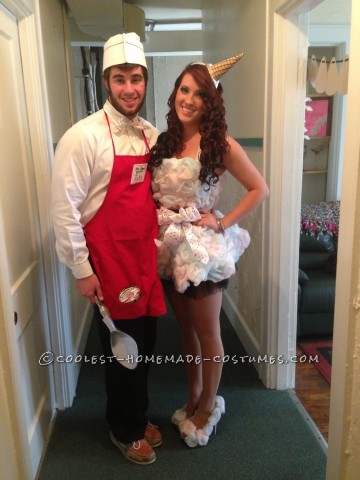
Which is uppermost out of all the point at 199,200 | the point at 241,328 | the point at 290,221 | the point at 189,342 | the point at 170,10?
the point at 170,10

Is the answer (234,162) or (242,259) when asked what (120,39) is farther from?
(242,259)

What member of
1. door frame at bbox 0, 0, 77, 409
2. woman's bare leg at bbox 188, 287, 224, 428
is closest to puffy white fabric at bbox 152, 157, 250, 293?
woman's bare leg at bbox 188, 287, 224, 428

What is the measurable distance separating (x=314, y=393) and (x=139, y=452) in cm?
101

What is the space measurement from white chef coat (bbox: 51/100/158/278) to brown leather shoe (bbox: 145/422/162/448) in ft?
2.70

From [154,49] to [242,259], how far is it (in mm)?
2588

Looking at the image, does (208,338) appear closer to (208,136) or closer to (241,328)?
(208,136)

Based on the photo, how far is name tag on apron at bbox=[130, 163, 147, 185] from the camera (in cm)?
155

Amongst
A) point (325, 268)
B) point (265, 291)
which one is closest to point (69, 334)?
point (265, 291)

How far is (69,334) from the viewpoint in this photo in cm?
208

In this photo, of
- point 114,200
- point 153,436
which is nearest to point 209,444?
point 153,436

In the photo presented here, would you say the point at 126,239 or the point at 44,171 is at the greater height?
the point at 44,171

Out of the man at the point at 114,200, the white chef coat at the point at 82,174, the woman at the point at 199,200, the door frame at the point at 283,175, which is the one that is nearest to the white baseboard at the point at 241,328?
the door frame at the point at 283,175

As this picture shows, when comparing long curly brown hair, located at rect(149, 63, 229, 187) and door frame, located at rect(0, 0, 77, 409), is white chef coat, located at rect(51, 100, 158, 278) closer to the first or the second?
long curly brown hair, located at rect(149, 63, 229, 187)

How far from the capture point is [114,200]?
1.52 meters
